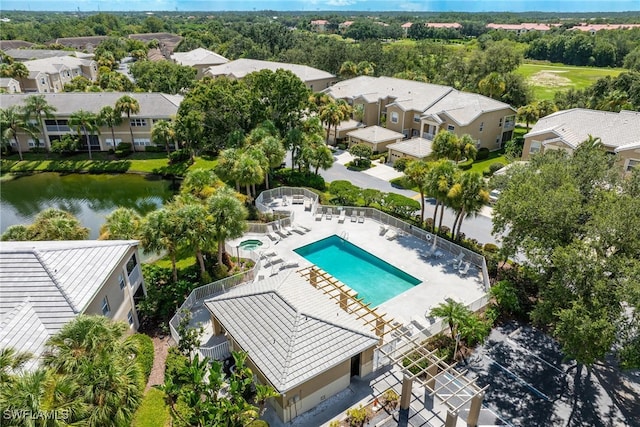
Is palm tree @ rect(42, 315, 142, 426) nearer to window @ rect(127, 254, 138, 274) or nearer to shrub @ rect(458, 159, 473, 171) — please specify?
window @ rect(127, 254, 138, 274)

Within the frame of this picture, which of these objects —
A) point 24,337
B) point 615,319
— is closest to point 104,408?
point 24,337

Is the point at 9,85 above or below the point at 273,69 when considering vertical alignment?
below

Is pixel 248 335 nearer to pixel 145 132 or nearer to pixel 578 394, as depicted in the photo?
pixel 578 394

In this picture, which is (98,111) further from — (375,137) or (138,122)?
(375,137)

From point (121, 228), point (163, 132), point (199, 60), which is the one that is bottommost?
point (163, 132)

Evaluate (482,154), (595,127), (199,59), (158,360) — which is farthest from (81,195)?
(199,59)
